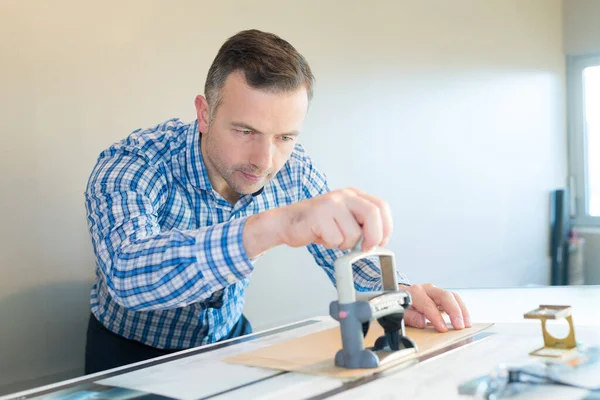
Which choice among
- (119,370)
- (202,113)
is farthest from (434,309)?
→ (202,113)

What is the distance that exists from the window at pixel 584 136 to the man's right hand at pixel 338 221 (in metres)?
4.47

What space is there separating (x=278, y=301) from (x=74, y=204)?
1060 millimetres

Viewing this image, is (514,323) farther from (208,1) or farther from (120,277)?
(208,1)

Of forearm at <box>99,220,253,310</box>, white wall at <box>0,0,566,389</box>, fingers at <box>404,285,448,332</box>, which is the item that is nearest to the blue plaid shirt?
A: forearm at <box>99,220,253,310</box>

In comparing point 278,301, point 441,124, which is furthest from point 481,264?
point 278,301

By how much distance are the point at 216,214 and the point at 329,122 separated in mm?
1464

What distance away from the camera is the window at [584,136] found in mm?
5047

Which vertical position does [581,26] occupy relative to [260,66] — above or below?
above

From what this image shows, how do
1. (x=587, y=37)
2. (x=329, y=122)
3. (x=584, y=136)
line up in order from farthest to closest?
(x=584, y=136)
(x=587, y=37)
(x=329, y=122)

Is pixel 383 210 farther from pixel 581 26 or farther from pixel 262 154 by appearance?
pixel 581 26

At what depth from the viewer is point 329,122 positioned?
121 inches

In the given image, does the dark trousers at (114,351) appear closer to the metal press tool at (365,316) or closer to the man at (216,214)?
the man at (216,214)

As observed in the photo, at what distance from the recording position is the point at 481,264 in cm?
433

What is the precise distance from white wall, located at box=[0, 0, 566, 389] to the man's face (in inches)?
24.8
